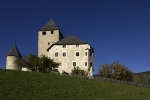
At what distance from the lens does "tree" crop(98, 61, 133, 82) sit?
180 ft

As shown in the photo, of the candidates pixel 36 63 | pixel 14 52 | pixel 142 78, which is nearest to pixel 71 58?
pixel 36 63

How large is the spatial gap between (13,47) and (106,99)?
53031mm

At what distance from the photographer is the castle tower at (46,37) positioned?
72.8 metres

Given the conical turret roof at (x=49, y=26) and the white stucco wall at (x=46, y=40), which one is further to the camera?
the conical turret roof at (x=49, y=26)

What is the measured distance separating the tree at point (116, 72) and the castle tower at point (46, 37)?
858 inches

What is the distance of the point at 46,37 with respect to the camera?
2889 inches

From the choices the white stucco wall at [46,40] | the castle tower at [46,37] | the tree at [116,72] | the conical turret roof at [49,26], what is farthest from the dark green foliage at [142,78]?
the conical turret roof at [49,26]

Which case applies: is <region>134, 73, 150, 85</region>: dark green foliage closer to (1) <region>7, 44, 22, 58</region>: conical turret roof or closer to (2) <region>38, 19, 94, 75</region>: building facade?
(2) <region>38, 19, 94, 75</region>: building facade

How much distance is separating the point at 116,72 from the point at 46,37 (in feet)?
90.8

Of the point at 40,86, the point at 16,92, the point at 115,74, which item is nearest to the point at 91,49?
the point at 115,74

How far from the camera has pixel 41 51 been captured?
73.2m

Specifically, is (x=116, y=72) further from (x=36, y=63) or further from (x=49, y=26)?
(x=49, y=26)

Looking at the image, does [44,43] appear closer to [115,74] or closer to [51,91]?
[115,74]

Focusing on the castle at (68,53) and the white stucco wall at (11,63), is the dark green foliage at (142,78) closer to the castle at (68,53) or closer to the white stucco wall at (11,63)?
the castle at (68,53)
